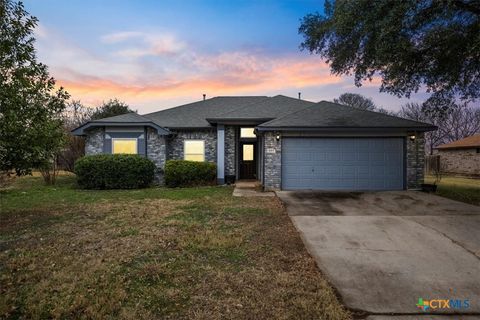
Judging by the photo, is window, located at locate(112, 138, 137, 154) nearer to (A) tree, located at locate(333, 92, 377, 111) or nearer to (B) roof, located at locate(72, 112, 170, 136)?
(B) roof, located at locate(72, 112, 170, 136)

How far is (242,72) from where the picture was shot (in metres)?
16.9

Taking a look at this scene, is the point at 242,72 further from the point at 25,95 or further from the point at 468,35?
the point at 25,95

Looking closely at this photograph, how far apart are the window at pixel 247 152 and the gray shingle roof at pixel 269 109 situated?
2.00 meters

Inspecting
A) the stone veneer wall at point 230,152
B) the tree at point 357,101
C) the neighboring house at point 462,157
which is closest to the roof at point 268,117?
the stone veneer wall at point 230,152

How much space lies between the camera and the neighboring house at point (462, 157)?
2042 centimetres

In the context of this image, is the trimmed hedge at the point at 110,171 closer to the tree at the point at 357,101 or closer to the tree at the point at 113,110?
the tree at the point at 113,110

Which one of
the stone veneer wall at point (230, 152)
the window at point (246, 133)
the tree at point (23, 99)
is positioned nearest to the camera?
the tree at point (23, 99)

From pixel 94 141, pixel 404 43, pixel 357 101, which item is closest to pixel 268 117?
pixel 404 43

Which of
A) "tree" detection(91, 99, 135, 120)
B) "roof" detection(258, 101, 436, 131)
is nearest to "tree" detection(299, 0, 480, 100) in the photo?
"roof" detection(258, 101, 436, 131)

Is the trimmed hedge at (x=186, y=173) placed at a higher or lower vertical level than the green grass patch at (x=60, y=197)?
higher

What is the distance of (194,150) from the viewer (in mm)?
14281

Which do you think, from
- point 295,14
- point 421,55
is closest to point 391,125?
point 421,55

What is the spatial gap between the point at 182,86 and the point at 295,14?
8.76 meters

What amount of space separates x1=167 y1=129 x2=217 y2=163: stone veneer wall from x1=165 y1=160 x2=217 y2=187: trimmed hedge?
1.21m
